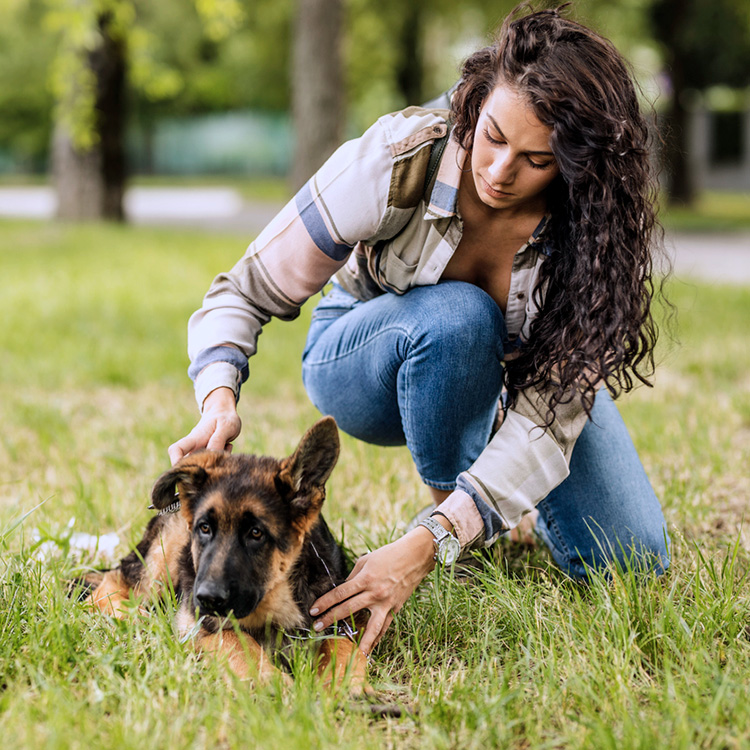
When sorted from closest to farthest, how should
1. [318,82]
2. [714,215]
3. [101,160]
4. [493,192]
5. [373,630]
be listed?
[373,630] → [493,192] → [318,82] → [101,160] → [714,215]

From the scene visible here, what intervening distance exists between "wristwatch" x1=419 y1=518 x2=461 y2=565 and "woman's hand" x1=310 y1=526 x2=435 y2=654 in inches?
1.7

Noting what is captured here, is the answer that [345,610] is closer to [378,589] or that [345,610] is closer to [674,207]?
[378,589]

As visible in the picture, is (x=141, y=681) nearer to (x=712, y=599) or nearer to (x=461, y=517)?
(x=461, y=517)

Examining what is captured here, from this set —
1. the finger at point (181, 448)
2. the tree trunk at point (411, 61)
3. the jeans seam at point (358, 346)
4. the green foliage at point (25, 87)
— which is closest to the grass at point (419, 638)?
the finger at point (181, 448)

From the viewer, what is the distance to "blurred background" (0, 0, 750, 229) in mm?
10390

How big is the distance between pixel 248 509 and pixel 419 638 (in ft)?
2.22

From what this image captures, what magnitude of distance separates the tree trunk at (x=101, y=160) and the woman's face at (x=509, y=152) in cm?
1504

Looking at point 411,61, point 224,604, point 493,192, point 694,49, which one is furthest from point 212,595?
point 694,49

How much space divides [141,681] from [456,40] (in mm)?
28337

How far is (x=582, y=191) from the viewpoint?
2600 millimetres

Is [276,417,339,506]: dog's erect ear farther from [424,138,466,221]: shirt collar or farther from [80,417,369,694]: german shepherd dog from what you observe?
[424,138,466,221]: shirt collar

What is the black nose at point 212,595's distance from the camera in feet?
7.05

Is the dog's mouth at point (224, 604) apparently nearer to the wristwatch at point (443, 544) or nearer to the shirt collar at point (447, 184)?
the wristwatch at point (443, 544)

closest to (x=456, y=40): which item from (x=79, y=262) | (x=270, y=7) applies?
(x=270, y=7)
